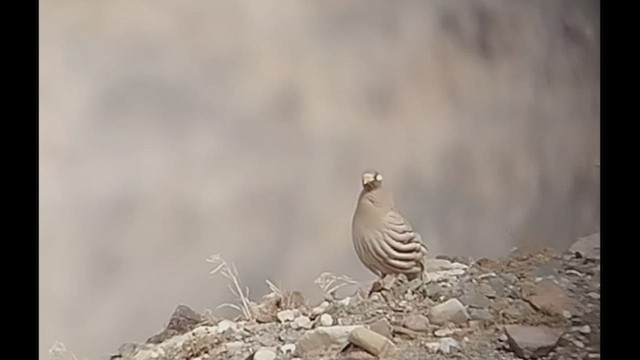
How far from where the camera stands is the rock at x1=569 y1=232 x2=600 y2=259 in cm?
175

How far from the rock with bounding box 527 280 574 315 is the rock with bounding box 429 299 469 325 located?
139 millimetres

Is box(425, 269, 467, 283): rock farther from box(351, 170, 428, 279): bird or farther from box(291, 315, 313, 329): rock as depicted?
box(291, 315, 313, 329): rock

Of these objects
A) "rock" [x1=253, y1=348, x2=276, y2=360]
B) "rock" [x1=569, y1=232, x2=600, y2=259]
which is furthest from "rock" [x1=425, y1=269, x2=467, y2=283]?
"rock" [x1=253, y1=348, x2=276, y2=360]

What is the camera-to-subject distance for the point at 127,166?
1675 mm

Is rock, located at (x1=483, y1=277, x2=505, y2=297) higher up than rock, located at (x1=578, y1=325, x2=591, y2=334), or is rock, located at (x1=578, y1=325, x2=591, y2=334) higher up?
rock, located at (x1=483, y1=277, x2=505, y2=297)

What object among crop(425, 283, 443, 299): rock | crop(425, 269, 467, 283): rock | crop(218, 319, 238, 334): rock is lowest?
crop(218, 319, 238, 334): rock

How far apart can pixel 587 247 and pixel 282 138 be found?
0.67 m

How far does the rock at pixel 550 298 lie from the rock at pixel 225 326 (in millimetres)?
596

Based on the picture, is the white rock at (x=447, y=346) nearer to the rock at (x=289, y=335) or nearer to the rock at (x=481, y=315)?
the rock at (x=481, y=315)

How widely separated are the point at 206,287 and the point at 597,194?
83cm

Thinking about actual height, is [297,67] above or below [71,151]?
above

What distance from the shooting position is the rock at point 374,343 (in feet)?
5.48
